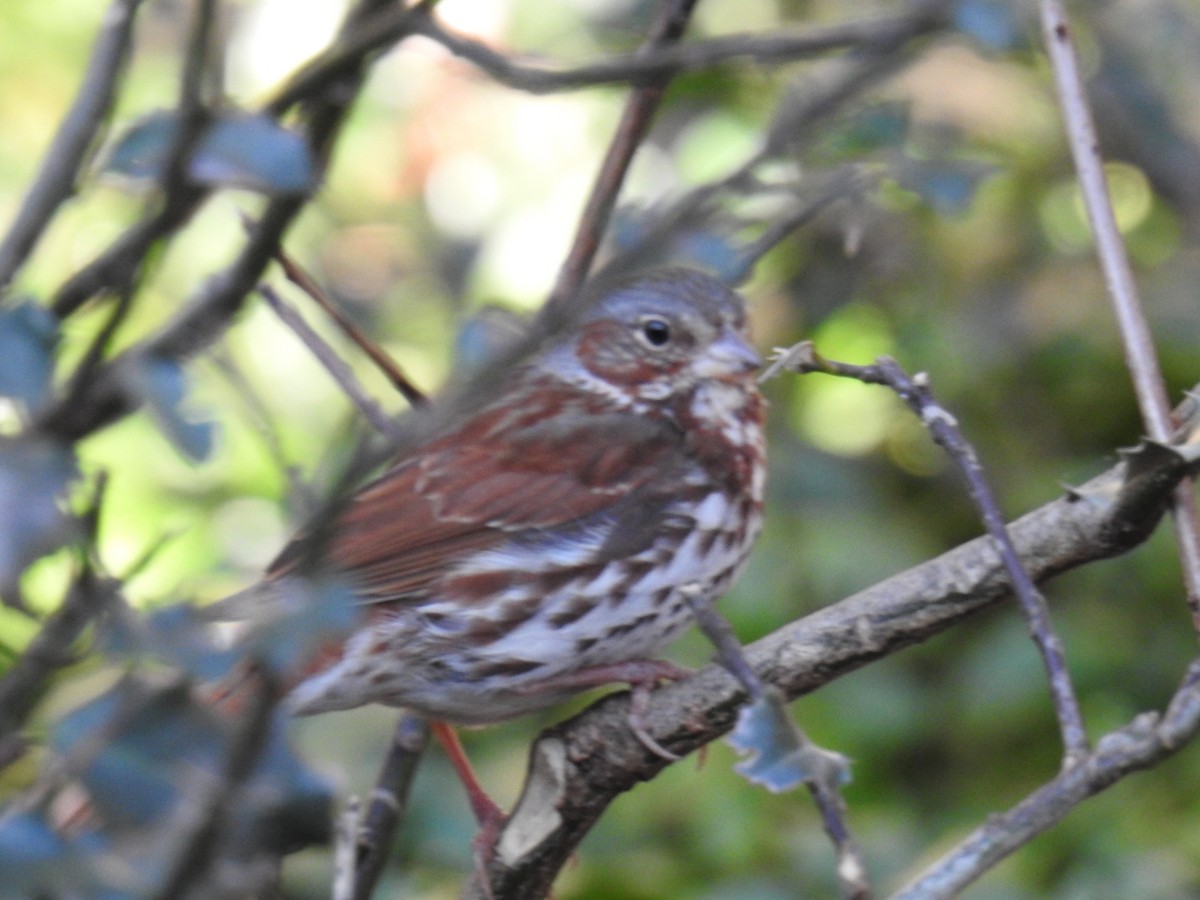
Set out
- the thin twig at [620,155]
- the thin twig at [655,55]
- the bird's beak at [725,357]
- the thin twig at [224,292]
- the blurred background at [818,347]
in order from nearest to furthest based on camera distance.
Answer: the thin twig at [224,292]
the thin twig at [655,55]
the thin twig at [620,155]
the bird's beak at [725,357]
the blurred background at [818,347]

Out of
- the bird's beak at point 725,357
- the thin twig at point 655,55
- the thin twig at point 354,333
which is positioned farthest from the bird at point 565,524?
the thin twig at point 655,55

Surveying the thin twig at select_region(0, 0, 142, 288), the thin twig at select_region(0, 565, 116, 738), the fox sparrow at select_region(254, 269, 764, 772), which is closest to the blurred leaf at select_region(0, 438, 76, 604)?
the thin twig at select_region(0, 565, 116, 738)

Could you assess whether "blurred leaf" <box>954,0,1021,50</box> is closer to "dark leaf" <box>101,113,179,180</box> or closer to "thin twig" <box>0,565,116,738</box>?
"dark leaf" <box>101,113,179,180</box>

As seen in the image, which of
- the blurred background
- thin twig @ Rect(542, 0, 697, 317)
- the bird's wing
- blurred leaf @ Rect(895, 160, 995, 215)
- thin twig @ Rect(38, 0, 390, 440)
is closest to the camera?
thin twig @ Rect(38, 0, 390, 440)

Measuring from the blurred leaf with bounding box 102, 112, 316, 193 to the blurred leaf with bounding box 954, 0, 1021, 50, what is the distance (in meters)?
0.83

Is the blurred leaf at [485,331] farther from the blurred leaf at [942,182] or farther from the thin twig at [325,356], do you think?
the blurred leaf at [942,182]

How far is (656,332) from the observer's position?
3049 millimetres

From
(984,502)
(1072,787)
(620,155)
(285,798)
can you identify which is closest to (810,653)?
(984,502)

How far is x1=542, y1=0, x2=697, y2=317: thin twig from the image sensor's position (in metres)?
2.36

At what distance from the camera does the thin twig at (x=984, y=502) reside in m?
1.46

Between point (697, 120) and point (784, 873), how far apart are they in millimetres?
2205

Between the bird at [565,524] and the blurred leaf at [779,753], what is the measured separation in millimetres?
1102

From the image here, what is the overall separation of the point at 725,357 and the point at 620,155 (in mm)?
664

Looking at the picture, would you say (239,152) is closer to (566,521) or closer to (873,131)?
(873,131)
